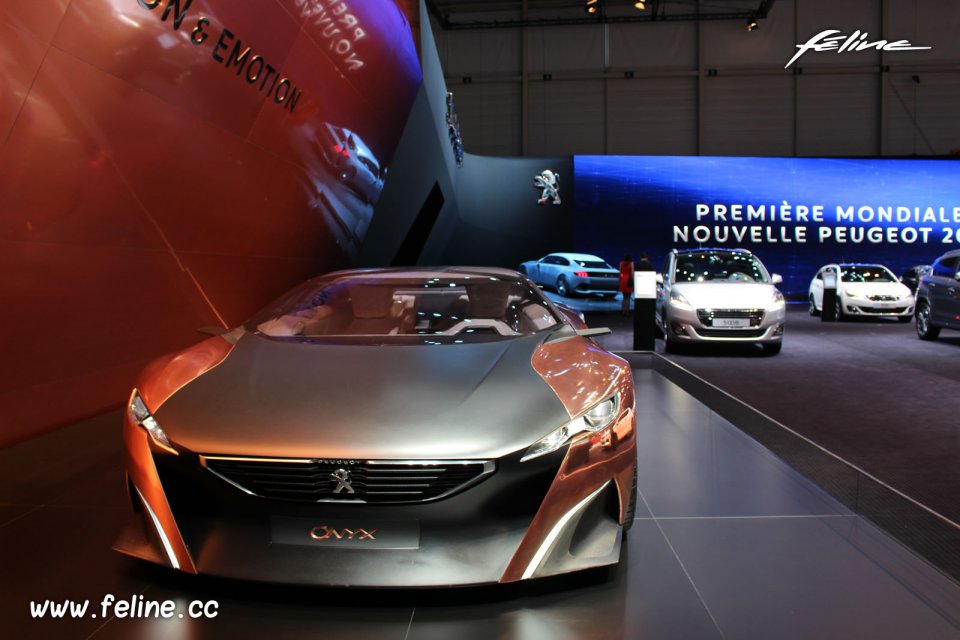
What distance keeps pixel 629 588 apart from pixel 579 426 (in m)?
0.62

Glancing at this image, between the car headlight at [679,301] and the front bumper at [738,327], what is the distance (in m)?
0.08

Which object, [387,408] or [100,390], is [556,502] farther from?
[100,390]

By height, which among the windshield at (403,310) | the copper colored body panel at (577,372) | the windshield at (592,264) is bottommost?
the copper colored body panel at (577,372)

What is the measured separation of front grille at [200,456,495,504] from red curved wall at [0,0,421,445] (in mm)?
2717

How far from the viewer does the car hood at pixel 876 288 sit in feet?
40.0

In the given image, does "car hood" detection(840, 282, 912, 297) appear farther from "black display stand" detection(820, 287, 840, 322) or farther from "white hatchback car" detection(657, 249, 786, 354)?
"white hatchback car" detection(657, 249, 786, 354)

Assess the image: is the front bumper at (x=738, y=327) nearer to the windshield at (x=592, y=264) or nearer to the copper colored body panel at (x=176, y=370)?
the copper colored body panel at (x=176, y=370)

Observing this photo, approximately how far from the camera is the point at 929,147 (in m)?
20.2

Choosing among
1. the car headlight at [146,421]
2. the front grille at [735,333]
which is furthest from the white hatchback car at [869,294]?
the car headlight at [146,421]

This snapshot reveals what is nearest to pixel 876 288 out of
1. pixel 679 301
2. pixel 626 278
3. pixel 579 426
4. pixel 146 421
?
pixel 626 278

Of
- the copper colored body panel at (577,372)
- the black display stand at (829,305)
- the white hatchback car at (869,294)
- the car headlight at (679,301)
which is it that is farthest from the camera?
the black display stand at (829,305)

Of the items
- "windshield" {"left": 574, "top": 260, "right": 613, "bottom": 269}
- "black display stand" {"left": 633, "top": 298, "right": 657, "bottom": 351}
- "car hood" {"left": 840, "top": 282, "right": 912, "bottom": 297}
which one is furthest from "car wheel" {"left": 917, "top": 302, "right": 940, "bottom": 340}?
"windshield" {"left": 574, "top": 260, "right": 613, "bottom": 269}

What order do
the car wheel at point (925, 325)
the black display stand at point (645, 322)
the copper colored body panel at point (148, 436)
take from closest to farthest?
the copper colored body panel at point (148, 436) → the black display stand at point (645, 322) → the car wheel at point (925, 325)

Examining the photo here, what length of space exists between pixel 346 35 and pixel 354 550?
251 inches
